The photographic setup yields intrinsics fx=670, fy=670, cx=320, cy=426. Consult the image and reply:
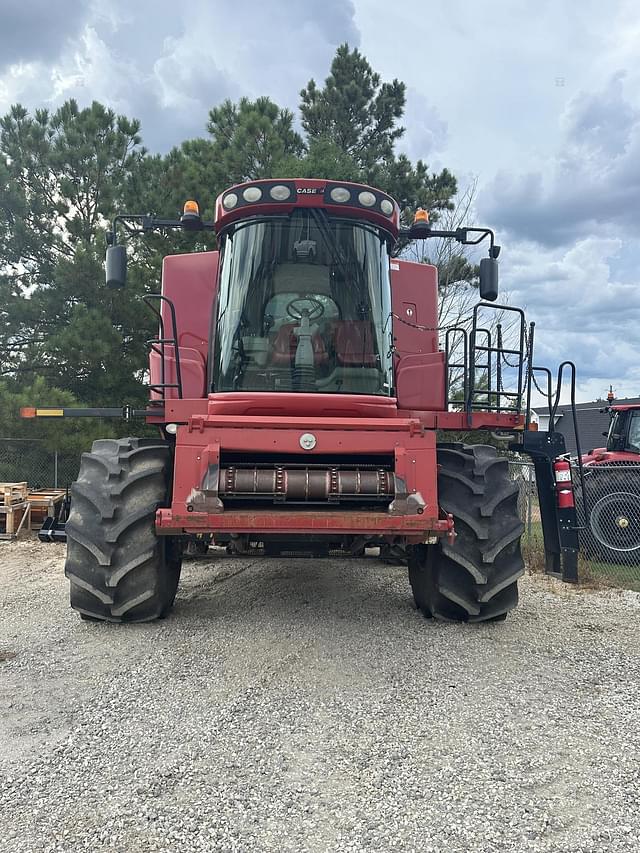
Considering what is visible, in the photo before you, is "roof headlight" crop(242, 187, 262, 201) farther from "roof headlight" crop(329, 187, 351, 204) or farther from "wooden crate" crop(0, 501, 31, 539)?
"wooden crate" crop(0, 501, 31, 539)

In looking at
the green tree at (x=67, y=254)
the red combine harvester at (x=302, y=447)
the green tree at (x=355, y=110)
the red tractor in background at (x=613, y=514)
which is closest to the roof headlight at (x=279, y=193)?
the red combine harvester at (x=302, y=447)

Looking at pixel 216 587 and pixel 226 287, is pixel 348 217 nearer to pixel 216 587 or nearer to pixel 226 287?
pixel 226 287

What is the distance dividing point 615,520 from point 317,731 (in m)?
7.16

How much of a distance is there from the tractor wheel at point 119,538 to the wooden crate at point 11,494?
241 inches

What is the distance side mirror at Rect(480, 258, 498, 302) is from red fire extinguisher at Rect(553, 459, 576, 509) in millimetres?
1937

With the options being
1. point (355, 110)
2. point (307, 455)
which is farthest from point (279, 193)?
point (355, 110)

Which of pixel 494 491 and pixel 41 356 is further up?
pixel 41 356

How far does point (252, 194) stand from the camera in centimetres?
517

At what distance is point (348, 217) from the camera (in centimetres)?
527

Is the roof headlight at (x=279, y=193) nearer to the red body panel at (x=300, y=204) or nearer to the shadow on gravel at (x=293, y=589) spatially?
the red body panel at (x=300, y=204)

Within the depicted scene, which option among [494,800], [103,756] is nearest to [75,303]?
[103,756]

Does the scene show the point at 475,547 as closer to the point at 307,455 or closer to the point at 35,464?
the point at 307,455

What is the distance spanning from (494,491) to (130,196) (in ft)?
39.2

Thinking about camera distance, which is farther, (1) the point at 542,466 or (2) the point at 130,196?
(2) the point at 130,196
